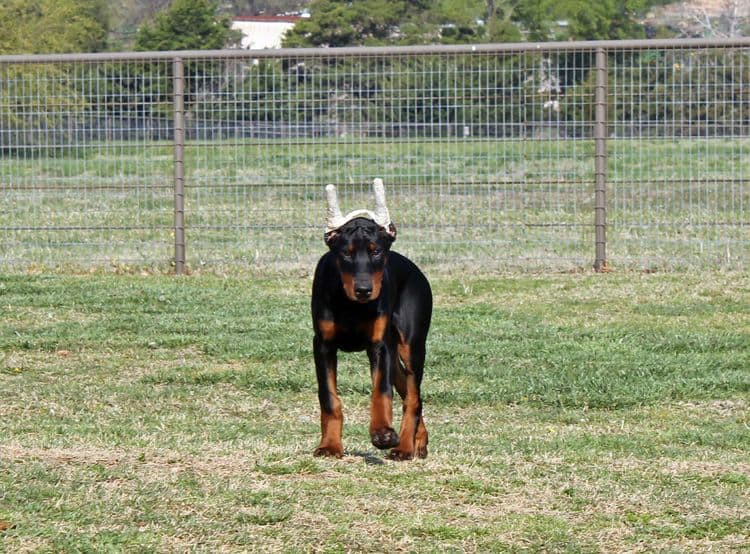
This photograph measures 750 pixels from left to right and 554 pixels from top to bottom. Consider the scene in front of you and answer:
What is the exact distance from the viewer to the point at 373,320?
6.09 metres

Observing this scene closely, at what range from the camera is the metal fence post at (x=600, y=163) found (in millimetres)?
13789

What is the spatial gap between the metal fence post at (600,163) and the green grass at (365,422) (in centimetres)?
64

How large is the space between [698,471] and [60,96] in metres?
9.30

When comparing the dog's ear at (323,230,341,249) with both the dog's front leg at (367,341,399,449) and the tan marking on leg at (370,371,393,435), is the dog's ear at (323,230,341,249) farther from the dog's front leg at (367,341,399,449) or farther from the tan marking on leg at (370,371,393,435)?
the tan marking on leg at (370,371,393,435)

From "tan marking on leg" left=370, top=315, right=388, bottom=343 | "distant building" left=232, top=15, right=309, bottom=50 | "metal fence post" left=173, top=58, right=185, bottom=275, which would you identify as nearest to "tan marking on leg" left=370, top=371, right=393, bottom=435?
"tan marking on leg" left=370, top=315, right=388, bottom=343

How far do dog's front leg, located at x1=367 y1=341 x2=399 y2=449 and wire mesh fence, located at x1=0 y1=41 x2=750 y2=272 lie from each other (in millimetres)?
7739

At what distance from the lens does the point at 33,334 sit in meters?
10.5

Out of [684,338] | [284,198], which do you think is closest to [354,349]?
[684,338]

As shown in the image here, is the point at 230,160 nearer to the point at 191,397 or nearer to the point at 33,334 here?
the point at 33,334

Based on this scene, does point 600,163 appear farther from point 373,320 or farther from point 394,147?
point 373,320

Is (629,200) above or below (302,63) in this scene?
below

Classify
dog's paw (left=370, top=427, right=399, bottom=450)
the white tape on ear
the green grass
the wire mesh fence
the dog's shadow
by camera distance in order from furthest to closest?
the wire mesh fence → the dog's shadow → the white tape on ear → dog's paw (left=370, top=427, right=399, bottom=450) → the green grass

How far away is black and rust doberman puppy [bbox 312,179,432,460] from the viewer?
19.5ft

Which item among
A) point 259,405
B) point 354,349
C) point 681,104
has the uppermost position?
point 681,104
